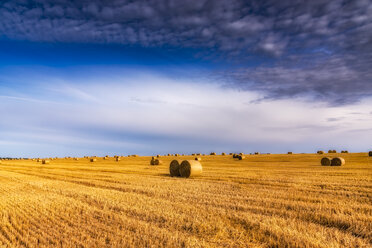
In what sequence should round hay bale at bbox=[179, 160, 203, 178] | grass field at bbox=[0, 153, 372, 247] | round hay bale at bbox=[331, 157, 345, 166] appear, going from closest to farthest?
grass field at bbox=[0, 153, 372, 247] < round hay bale at bbox=[179, 160, 203, 178] < round hay bale at bbox=[331, 157, 345, 166]

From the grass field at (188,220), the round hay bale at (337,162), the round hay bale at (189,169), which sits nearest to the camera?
the grass field at (188,220)

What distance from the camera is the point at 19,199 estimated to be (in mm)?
9781

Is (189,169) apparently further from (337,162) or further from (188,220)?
(337,162)

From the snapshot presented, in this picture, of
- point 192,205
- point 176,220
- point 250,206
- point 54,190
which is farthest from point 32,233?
point 54,190

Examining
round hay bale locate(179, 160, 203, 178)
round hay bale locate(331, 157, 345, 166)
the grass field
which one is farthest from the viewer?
round hay bale locate(331, 157, 345, 166)

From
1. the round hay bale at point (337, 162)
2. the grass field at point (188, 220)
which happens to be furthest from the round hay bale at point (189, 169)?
the round hay bale at point (337, 162)

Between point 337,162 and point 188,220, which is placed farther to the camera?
point 337,162

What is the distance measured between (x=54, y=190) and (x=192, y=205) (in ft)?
22.0

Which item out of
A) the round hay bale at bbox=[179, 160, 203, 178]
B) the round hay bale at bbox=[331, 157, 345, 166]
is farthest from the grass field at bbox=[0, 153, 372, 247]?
the round hay bale at bbox=[331, 157, 345, 166]

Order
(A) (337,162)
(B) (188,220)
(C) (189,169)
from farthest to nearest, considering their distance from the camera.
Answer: (A) (337,162) → (C) (189,169) → (B) (188,220)

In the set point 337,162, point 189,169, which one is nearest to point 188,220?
point 189,169

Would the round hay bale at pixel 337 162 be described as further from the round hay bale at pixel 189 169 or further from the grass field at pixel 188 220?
the grass field at pixel 188 220

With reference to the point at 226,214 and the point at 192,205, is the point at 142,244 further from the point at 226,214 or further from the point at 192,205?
the point at 192,205

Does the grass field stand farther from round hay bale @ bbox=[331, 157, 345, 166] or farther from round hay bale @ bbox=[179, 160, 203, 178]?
round hay bale @ bbox=[331, 157, 345, 166]
